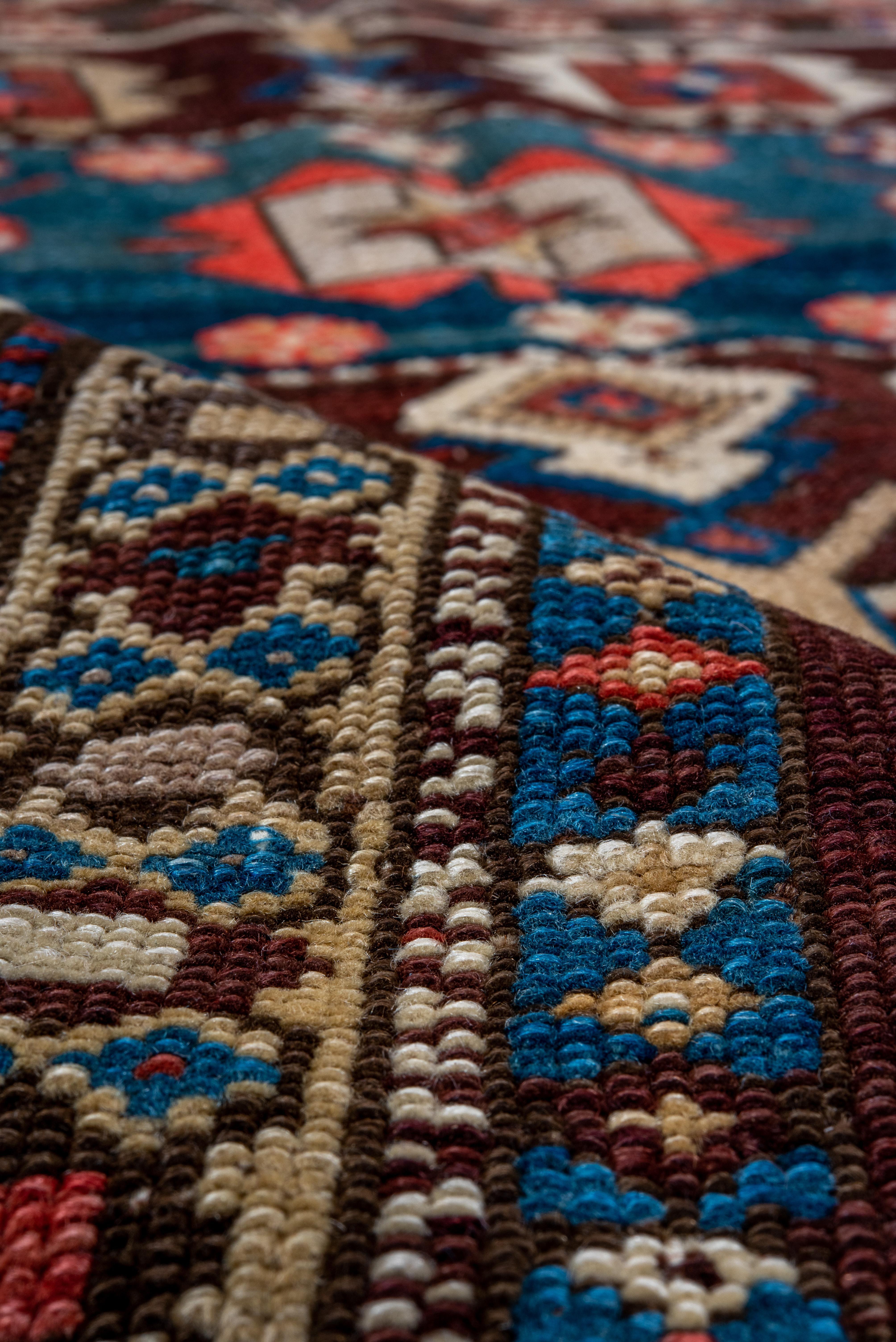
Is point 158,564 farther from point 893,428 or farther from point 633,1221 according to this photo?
point 893,428

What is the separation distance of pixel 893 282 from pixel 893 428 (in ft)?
1.35

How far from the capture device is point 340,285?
4.23 ft

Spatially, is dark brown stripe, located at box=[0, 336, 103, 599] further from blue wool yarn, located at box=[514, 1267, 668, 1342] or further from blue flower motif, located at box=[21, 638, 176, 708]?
blue wool yarn, located at box=[514, 1267, 668, 1342]

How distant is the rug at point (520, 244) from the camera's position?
963 millimetres

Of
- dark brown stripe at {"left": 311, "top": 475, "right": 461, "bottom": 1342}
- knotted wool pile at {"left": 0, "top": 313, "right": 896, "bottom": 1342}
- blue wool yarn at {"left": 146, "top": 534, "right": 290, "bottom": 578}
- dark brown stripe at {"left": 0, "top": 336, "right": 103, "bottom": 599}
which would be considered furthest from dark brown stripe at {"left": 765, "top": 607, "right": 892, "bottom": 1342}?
dark brown stripe at {"left": 0, "top": 336, "right": 103, "bottom": 599}

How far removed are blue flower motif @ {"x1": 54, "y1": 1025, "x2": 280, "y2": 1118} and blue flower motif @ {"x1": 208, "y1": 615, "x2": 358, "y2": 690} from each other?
172mm

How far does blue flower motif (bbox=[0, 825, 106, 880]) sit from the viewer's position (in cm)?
46

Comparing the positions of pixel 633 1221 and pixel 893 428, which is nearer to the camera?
pixel 633 1221

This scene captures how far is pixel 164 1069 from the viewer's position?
1.28ft

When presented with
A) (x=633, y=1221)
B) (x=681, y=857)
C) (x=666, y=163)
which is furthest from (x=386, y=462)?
(x=666, y=163)

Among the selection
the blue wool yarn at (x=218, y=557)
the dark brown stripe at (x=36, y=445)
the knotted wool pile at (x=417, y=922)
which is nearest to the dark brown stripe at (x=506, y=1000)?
the knotted wool pile at (x=417, y=922)

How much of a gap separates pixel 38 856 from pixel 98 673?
0.10 metres

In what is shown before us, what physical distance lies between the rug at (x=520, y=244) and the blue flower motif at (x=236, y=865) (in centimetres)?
43

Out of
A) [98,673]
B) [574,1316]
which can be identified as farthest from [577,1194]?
[98,673]
